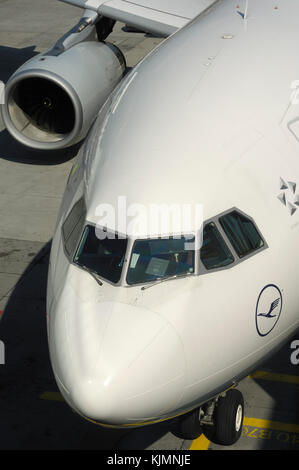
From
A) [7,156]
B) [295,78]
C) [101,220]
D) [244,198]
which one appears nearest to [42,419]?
[101,220]

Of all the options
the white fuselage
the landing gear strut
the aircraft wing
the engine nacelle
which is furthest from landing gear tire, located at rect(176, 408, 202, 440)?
the aircraft wing

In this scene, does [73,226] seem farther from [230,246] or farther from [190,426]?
[190,426]

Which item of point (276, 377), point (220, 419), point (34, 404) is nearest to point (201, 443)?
point (220, 419)

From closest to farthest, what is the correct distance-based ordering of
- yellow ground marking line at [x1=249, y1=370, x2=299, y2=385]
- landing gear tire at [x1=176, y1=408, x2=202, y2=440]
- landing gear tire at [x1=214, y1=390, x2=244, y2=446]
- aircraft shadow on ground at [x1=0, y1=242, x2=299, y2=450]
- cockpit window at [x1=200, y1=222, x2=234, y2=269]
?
cockpit window at [x1=200, y1=222, x2=234, y2=269], landing gear tire at [x1=214, y1=390, x2=244, y2=446], landing gear tire at [x1=176, y1=408, x2=202, y2=440], aircraft shadow on ground at [x1=0, y1=242, x2=299, y2=450], yellow ground marking line at [x1=249, y1=370, x2=299, y2=385]

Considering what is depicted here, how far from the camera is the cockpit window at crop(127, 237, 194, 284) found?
7.11 m

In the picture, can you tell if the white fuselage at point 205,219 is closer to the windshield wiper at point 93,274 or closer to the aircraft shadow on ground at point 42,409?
the windshield wiper at point 93,274

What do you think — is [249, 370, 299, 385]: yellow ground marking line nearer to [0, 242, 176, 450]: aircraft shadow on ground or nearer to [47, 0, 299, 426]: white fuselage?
[0, 242, 176, 450]: aircraft shadow on ground

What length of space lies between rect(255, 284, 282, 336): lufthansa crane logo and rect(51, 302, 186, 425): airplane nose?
92 cm

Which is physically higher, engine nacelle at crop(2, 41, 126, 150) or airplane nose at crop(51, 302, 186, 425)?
airplane nose at crop(51, 302, 186, 425)

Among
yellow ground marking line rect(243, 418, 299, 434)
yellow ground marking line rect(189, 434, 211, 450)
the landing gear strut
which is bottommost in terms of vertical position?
yellow ground marking line rect(189, 434, 211, 450)

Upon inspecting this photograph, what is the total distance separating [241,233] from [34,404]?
410 cm

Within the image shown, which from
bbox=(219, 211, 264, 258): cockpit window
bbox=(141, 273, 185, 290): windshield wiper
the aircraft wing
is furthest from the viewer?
the aircraft wing

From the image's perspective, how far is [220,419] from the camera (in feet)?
28.7
